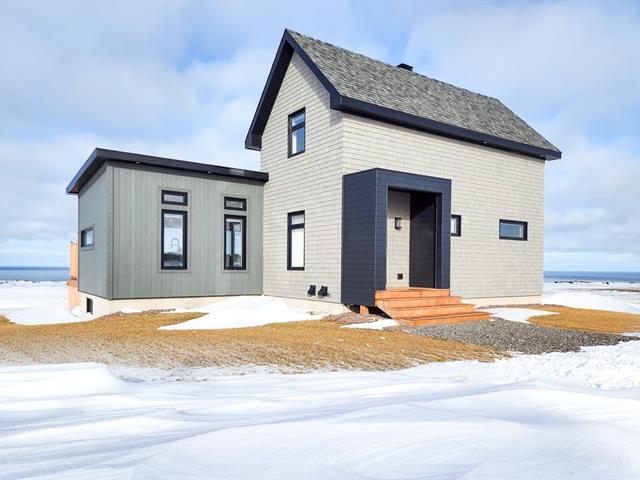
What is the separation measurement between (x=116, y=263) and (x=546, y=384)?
9.86m

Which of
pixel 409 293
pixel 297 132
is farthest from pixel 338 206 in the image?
pixel 297 132

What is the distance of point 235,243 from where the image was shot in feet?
40.9

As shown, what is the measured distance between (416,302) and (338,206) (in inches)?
116

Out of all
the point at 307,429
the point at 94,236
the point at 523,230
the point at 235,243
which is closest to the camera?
the point at 307,429

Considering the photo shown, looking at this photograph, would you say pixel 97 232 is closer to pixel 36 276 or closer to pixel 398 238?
pixel 398 238

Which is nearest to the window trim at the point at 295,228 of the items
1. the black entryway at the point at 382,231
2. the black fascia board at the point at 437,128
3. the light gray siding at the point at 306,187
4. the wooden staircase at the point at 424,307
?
the light gray siding at the point at 306,187

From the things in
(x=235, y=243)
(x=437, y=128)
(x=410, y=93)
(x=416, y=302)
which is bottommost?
(x=416, y=302)

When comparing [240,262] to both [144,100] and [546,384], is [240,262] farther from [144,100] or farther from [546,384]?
[144,100]

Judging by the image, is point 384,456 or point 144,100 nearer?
point 384,456

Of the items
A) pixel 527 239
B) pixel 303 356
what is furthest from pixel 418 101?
pixel 303 356

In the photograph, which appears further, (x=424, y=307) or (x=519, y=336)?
(x=424, y=307)

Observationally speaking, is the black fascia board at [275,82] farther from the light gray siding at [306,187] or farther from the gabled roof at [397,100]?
the light gray siding at [306,187]

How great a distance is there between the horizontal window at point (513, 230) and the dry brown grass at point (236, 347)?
754 centimetres

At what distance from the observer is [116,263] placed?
10547 mm
